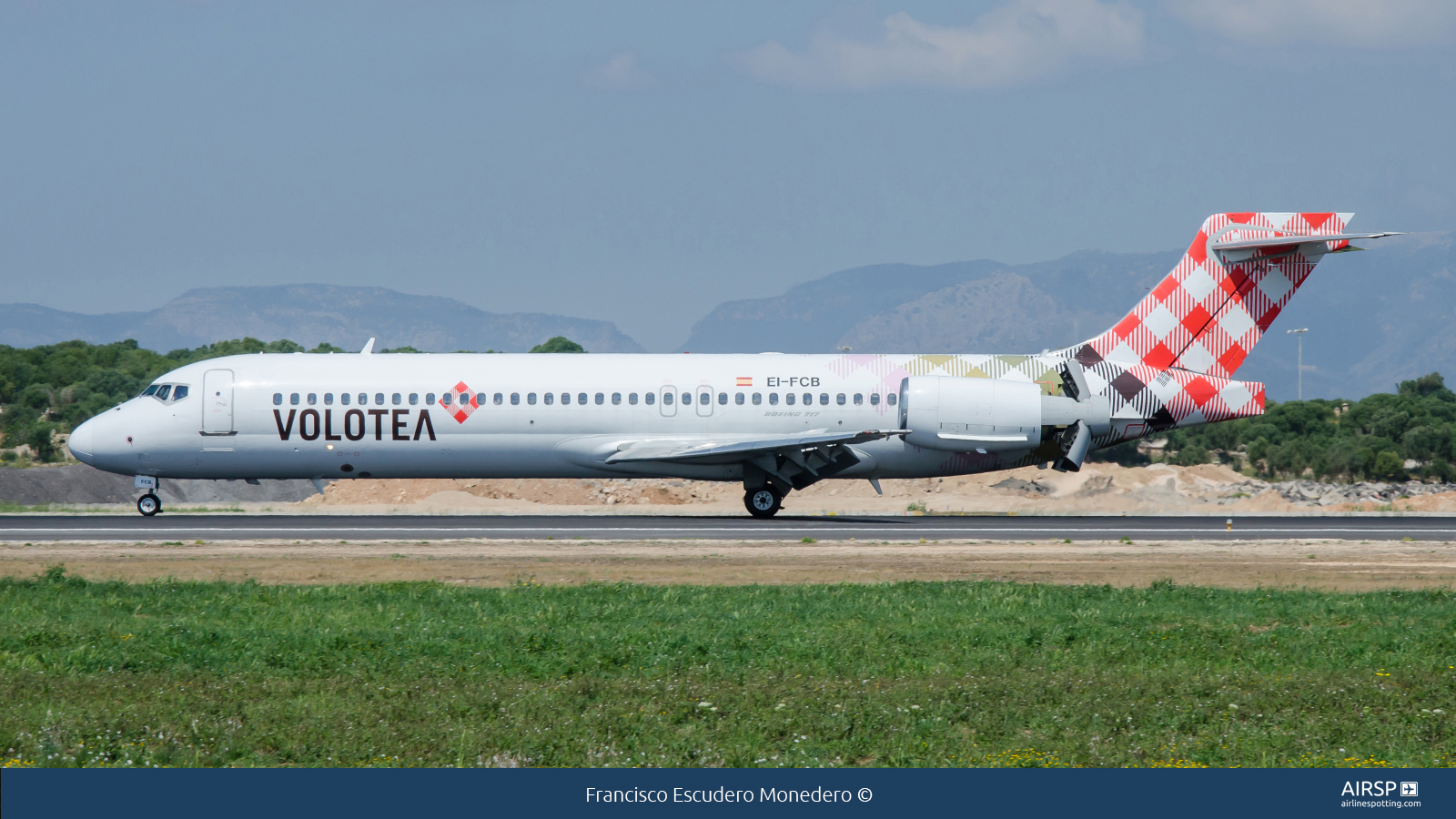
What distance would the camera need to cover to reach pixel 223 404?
32.3m

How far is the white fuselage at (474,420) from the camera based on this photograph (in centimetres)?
3219

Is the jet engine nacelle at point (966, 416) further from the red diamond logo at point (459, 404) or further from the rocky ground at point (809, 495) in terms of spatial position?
the red diamond logo at point (459, 404)

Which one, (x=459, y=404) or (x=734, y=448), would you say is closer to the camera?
(x=734, y=448)

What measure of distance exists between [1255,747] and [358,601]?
10.9m

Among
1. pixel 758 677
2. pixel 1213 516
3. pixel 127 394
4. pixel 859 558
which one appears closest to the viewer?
pixel 758 677

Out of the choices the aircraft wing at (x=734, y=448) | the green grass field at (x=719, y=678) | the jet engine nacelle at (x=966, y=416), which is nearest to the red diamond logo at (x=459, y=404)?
the aircraft wing at (x=734, y=448)

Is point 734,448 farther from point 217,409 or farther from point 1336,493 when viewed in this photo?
point 1336,493

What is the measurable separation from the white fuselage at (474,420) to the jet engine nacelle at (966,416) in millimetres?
520

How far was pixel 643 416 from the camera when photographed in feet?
106

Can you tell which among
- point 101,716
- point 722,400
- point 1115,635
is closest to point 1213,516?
point 722,400

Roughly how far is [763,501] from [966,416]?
531 cm

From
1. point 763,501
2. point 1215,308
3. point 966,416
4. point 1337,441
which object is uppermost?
point 1215,308

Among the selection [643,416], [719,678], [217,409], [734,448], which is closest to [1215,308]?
[734,448]

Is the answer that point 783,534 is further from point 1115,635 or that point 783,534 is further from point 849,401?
point 1115,635
